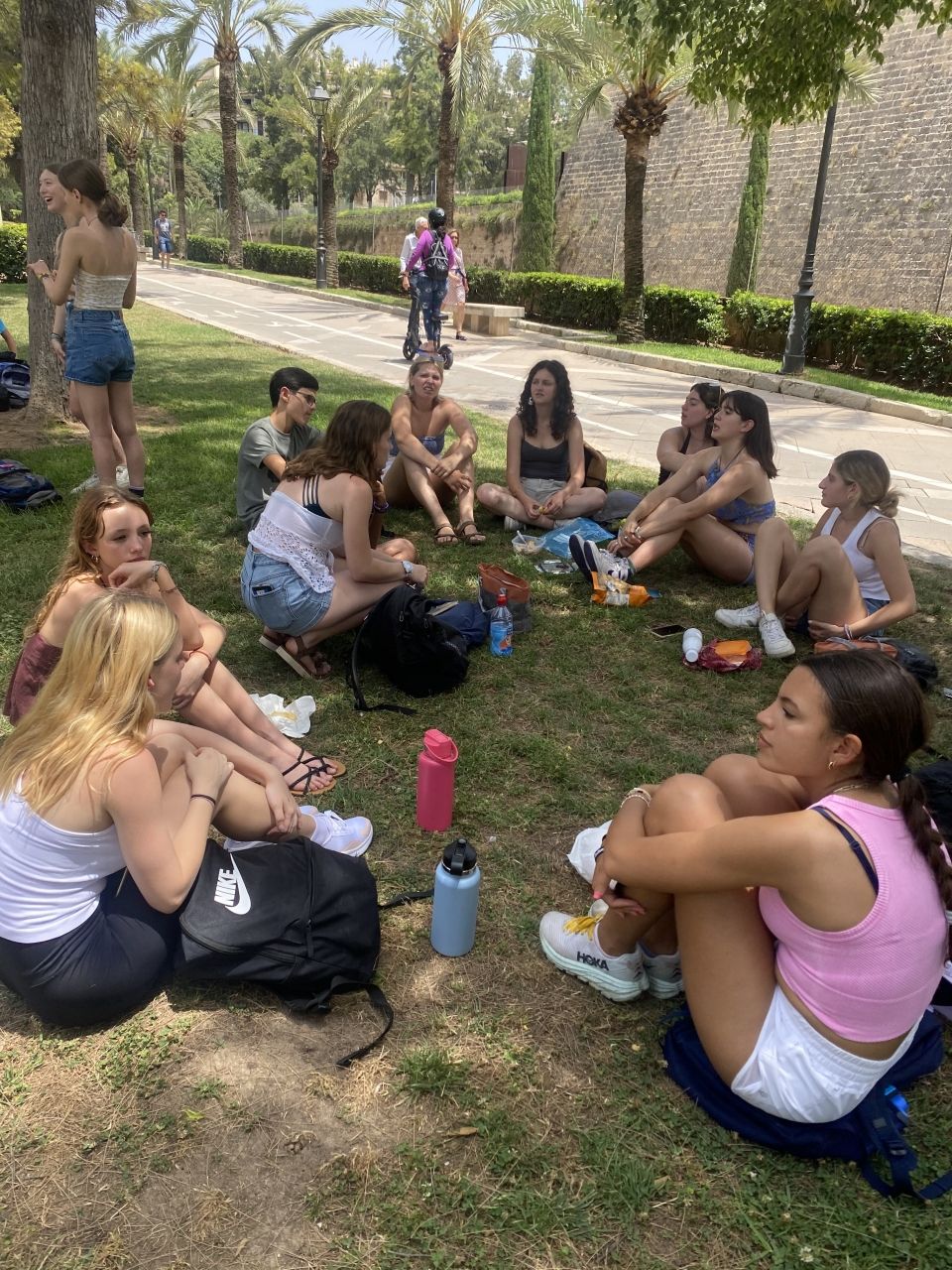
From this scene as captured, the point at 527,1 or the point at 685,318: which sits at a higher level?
the point at 527,1

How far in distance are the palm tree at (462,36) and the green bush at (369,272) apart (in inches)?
271

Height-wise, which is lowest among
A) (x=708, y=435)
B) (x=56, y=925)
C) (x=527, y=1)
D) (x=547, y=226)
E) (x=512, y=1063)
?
(x=512, y=1063)

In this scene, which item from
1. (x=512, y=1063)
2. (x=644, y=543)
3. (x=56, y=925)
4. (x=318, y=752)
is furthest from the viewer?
(x=644, y=543)

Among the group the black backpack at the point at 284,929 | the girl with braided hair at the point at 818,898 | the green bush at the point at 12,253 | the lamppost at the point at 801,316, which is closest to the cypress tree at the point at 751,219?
the lamppost at the point at 801,316

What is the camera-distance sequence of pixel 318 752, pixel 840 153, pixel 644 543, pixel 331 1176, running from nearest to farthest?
pixel 331 1176, pixel 318 752, pixel 644 543, pixel 840 153

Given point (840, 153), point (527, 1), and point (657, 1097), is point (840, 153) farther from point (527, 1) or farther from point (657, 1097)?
point (657, 1097)

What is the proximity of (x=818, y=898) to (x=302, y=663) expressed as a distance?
2698 millimetres

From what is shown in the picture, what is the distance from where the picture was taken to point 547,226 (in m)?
23.4

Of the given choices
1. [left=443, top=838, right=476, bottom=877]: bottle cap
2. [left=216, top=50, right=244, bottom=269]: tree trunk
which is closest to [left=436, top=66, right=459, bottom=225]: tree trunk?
[left=216, top=50, right=244, bottom=269]: tree trunk

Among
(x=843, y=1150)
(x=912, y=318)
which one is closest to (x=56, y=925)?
(x=843, y=1150)

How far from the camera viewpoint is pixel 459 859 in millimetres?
2328

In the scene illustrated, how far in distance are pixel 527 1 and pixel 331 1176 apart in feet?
69.7

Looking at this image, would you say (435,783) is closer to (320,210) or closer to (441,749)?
(441,749)

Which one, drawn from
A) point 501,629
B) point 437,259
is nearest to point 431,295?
point 437,259
